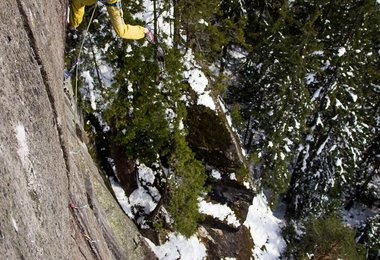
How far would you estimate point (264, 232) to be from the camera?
19.8 metres

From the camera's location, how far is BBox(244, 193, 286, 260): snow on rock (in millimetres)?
18625

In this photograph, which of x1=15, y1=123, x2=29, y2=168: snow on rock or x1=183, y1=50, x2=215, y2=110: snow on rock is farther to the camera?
x1=183, y1=50, x2=215, y2=110: snow on rock

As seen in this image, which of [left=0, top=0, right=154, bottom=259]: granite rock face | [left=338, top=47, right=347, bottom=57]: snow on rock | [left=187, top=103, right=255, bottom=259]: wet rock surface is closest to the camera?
[left=0, top=0, right=154, bottom=259]: granite rock face

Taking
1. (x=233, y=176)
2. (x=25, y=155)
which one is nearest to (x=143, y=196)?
(x=233, y=176)

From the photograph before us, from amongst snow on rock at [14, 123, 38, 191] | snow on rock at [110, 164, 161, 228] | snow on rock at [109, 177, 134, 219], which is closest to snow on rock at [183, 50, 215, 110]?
snow on rock at [110, 164, 161, 228]

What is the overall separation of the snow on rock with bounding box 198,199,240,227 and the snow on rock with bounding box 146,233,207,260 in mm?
1487

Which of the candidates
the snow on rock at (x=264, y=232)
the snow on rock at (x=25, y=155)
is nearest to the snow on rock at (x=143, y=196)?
the snow on rock at (x=264, y=232)

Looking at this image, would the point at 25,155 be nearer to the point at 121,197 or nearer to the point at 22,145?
the point at 22,145

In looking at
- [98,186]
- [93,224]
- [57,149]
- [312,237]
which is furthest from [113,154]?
[312,237]

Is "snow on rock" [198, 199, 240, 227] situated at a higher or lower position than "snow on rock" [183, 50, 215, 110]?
lower

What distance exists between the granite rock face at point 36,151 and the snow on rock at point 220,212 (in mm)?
9721

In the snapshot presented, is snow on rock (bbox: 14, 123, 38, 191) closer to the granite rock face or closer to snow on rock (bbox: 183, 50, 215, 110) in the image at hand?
the granite rock face

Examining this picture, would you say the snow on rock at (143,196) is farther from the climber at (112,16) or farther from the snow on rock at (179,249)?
the climber at (112,16)

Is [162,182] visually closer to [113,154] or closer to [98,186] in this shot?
[113,154]
